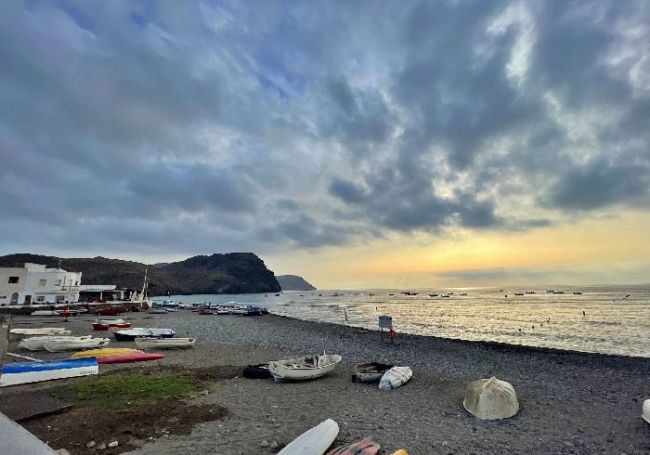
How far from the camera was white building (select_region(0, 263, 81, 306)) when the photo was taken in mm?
64750

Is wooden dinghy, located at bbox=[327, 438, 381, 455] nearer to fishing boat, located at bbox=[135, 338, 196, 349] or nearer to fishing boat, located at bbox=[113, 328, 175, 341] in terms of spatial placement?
fishing boat, located at bbox=[135, 338, 196, 349]

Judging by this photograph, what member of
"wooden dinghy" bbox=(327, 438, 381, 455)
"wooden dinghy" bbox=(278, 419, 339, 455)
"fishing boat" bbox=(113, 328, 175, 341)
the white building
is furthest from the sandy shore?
the white building

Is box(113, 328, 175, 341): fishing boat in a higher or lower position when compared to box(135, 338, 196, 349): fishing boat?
higher

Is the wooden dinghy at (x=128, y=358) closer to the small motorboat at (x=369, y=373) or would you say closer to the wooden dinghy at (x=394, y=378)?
the small motorboat at (x=369, y=373)

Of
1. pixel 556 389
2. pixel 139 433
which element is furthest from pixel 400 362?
pixel 139 433

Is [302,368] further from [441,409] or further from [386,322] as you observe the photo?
[386,322]

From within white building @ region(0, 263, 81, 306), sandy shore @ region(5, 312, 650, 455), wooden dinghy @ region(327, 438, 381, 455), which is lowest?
sandy shore @ region(5, 312, 650, 455)

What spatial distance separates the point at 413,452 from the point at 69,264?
234 meters

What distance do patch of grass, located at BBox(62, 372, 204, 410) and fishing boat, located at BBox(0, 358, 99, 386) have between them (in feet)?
2.81

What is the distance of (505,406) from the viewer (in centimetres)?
1230

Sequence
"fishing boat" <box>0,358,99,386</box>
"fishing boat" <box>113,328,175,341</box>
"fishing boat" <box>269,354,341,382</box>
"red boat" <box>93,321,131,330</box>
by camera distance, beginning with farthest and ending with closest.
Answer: "red boat" <box>93,321,131,330</box> → "fishing boat" <box>113,328,175,341</box> → "fishing boat" <box>269,354,341,382</box> → "fishing boat" <box>0,358,99,386</box>

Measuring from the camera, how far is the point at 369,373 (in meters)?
16.8

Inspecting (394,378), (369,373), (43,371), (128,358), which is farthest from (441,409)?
(128,358)

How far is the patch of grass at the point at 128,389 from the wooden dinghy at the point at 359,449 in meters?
7.23
